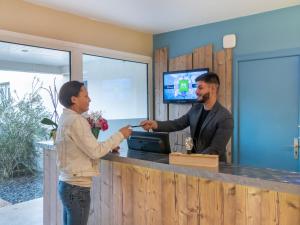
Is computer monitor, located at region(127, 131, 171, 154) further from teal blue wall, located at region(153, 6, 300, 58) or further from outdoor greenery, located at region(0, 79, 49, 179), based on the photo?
teal blue wall, located at region(153, 6, 300, 58)

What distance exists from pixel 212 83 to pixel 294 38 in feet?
5.23

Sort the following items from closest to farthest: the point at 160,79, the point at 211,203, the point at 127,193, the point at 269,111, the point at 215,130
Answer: the point at 211,203, the point at 127,193, the point at 215,130, the point at 269,111, the point at 160,79

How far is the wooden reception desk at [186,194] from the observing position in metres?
1.48

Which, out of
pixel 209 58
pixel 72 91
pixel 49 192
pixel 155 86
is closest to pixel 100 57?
pixel 155 86

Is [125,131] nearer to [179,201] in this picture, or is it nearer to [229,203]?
[179,201]

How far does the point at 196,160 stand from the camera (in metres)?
1.80

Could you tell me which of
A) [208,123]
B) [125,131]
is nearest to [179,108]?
[208,123]

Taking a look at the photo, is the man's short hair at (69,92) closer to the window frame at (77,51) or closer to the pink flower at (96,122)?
the pink flower at (96,122)

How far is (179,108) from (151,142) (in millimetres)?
2242

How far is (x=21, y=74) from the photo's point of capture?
11.3 feet

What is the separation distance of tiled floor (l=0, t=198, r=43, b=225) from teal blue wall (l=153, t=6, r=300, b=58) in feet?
9.61

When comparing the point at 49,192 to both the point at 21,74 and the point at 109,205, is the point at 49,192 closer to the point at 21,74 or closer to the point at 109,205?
the point at 109,205

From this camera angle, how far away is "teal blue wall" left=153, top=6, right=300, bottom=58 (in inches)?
137

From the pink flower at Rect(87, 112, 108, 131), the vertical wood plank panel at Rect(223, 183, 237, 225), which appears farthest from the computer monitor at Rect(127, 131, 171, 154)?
the vertical wood plank panel at Rect(223, 183, 237, 225)
